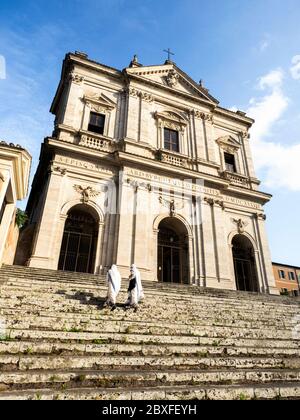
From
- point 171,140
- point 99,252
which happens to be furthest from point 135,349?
point 171,140

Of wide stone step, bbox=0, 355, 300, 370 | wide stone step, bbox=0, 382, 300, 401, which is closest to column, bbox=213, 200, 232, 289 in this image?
wide stone step, bbox=0, 355, 300, 370

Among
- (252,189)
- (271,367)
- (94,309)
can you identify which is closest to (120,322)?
(94,309)

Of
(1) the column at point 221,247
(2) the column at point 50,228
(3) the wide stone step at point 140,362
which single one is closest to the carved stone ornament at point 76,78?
(2) the column at point 50,228

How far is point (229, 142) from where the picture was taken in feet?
65.8

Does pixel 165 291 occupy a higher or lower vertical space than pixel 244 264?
lower

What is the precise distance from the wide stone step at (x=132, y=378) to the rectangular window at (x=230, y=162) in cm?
1617

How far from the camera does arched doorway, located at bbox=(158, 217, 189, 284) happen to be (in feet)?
47.5

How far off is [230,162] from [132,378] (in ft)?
59.1

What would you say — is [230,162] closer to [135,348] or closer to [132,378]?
[135,348]

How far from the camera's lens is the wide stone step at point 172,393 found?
3.06 metres

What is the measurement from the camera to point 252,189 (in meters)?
18.1
